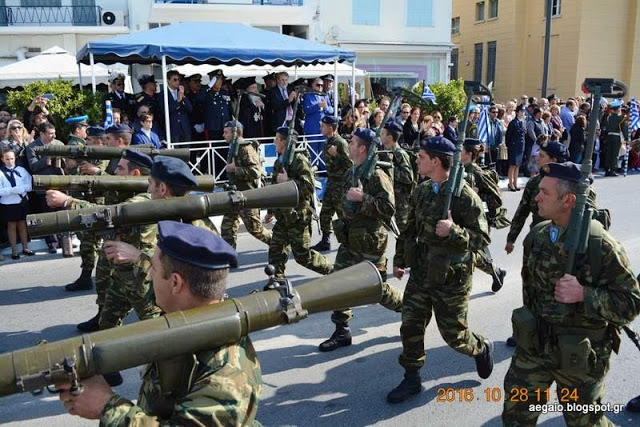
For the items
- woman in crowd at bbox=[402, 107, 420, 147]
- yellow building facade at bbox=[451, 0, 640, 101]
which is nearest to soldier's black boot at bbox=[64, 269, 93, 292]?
woman in crowd at bbox=[402, 107, 420, 147]

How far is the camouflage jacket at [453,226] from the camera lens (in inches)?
165

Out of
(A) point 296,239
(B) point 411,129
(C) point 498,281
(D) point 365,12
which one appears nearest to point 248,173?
(A) point 296,239

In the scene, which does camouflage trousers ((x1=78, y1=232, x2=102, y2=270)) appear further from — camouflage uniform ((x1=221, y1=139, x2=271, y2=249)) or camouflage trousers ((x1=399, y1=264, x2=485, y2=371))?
camouflage trousers ((x1=399, y1=264, x2=485, y2=371))

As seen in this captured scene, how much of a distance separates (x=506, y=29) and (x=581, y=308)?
30270 millimetres

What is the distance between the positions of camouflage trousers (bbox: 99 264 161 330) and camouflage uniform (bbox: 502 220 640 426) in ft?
7.77

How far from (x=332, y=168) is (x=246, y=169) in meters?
1.26

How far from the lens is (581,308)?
3105mm

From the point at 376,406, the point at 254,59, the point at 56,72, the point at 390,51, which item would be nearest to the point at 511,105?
the point at 254,59

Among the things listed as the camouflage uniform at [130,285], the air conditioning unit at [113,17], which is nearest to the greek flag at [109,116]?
the camouflage uniform at [130,285]

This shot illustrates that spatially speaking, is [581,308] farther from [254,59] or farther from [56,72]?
[56,72]

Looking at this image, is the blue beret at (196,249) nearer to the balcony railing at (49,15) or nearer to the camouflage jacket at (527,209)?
the camouflage jacket at (527,209)

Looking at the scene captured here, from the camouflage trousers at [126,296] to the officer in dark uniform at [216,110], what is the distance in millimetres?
7897

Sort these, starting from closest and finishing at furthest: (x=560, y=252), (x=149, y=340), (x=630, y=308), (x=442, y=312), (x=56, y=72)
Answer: (x=149, y=340) → (x=630, y=308) → (x=560, y=252) → (x=442, y=312) → (x=56, y=72)

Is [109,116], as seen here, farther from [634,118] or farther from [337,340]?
[634,118]
